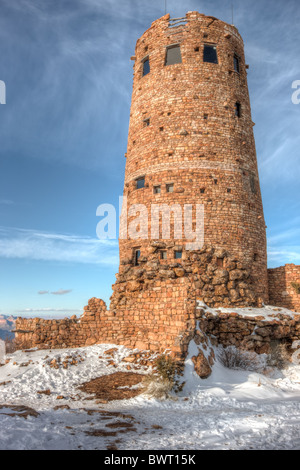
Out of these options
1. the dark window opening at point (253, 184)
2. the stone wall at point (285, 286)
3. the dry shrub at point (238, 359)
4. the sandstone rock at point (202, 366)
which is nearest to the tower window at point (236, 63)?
the dark window opening at point (253, 184)

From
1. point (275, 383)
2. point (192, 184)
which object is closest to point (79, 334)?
point (275, 383)

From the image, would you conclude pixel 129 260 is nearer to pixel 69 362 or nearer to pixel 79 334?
pixel 79 334

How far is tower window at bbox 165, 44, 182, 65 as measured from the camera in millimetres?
18344

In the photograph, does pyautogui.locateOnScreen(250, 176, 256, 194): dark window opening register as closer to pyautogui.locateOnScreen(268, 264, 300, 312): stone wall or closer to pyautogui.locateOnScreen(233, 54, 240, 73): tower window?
pyautogui.locateOnScreen(268, 264, 300, 312): stone wall

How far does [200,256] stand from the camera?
51.7 feet

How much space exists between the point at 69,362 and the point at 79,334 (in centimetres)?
263

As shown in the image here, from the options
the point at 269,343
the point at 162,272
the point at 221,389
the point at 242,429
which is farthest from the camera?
the point at 162,272

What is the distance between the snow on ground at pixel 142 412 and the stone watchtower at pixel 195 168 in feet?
13.6

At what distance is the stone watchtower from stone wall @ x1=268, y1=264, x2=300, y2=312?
1.34 metres

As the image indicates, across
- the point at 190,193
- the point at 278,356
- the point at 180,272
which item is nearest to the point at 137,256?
the point at 180,272

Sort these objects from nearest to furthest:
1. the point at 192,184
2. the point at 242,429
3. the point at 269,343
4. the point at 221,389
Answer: the point at 242,429, the point at 221,389, the point at 269,343, the point at 192,184

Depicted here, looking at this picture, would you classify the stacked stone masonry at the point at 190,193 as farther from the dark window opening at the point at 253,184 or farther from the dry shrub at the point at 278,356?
the dry shrub at the point at 278,356

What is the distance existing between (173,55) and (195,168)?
665cm

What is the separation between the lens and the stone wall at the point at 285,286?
59.0ft
